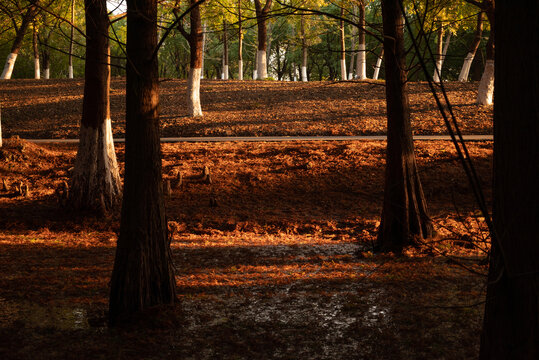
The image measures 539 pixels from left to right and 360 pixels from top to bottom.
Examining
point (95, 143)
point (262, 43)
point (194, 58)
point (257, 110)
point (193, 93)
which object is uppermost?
point (262, 43)

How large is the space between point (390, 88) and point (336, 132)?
9888 mm

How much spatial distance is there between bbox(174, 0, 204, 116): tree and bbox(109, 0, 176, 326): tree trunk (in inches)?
454

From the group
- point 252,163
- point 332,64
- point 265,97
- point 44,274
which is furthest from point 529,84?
point 332,64

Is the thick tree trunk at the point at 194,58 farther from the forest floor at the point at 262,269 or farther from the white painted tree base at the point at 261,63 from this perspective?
the white painted tree base at the point at 261,63

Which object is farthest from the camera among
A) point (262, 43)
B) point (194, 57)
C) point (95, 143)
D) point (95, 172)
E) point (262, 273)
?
point (262, 43)

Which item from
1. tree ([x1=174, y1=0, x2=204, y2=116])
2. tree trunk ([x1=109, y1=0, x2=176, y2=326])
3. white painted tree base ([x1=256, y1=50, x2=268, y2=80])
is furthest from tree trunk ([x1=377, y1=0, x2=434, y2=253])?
white painted tree base ([x1=256, y1=50, x2=268, y2=80])

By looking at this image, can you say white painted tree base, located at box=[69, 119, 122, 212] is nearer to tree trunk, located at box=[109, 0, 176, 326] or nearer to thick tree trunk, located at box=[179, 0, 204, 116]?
tree trunk, located at box=[109, 0, 176, 326]

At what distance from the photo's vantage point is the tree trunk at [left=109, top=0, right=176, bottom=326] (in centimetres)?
514

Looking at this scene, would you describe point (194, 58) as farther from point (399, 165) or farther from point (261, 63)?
point (399, 165)

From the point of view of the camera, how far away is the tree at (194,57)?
1727 cm

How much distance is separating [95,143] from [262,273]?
4.44m

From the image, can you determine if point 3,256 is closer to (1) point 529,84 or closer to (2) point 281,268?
(2) point 281,268

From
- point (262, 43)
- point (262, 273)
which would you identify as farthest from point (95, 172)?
point (262, 43)

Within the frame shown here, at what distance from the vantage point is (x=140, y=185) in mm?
5227
